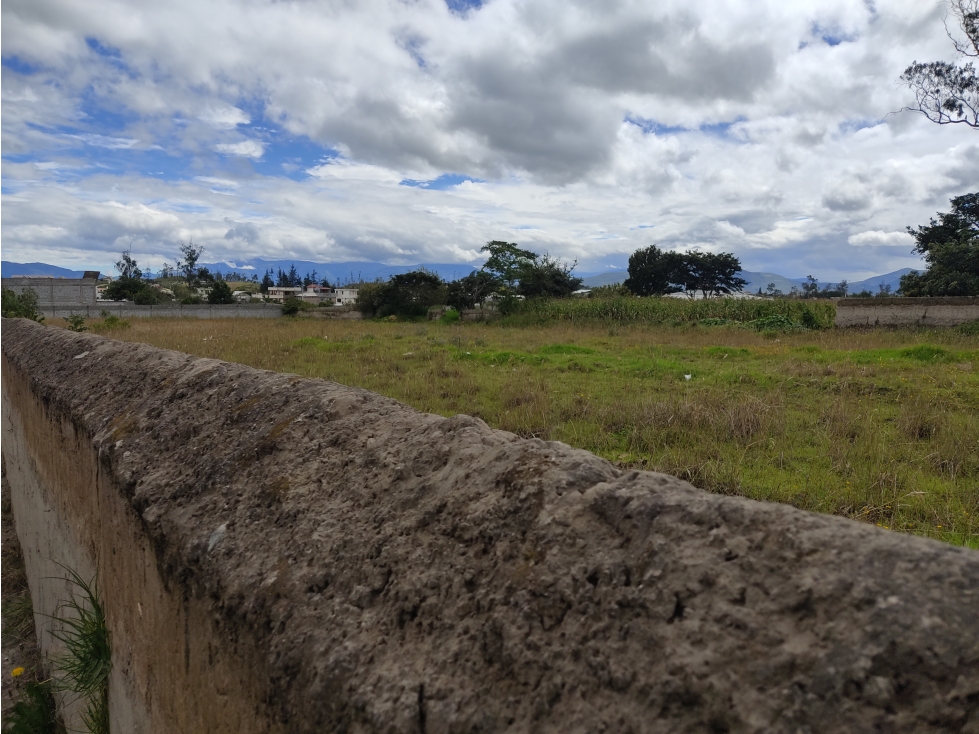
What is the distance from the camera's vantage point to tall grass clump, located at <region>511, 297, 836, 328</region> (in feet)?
70.0

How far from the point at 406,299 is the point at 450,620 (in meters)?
33.0

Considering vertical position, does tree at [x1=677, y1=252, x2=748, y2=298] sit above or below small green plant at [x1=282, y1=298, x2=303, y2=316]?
above

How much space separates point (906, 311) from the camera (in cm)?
1622

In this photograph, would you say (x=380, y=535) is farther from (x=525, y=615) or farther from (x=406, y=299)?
(x=406, y=299)

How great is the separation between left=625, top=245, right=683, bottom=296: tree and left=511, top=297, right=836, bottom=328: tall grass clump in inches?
1166

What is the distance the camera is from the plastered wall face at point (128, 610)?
149 cm

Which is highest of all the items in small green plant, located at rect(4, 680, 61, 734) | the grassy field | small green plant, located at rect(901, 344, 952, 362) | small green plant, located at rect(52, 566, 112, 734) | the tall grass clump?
the tall grass clump

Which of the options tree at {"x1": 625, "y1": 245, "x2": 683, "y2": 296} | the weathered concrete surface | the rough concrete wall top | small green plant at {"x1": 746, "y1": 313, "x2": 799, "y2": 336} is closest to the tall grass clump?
small green plant at {"x1": 746, "y1": 313, "x2": 799, "y2": 336}

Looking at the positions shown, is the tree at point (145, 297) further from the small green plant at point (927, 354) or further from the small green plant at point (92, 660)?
the small green plant at point (92, 660)

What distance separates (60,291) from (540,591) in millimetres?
50432

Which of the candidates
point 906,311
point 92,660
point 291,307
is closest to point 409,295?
point 291,307

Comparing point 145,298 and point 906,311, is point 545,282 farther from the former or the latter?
point 145,298

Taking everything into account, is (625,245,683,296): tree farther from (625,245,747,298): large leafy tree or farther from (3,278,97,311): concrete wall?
(3,278,97,311): concrete wall

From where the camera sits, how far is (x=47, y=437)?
3.91 meters
